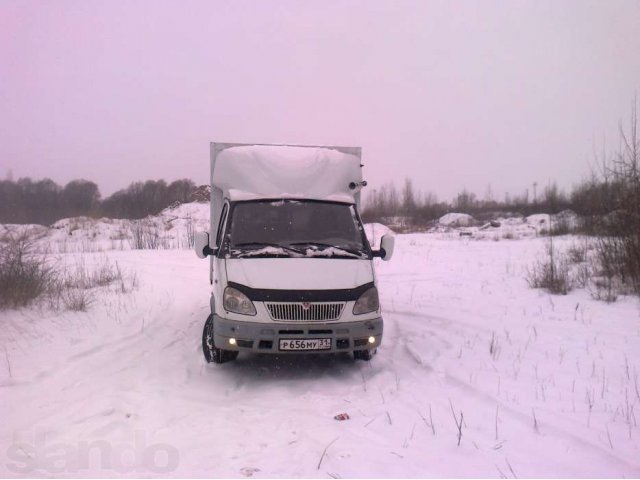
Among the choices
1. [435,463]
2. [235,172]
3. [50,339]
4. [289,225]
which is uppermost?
[235,172]

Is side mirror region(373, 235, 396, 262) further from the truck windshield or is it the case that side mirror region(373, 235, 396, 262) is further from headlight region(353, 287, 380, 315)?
headlight region(353, 287, 380, 315)

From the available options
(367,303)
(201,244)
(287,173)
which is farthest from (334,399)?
(287,173)

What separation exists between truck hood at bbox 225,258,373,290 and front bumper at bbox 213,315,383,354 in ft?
1.46

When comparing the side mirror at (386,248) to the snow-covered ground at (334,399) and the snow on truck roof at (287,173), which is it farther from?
the snow-covered ground at (334,399)

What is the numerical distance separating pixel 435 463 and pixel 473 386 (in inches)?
70.8

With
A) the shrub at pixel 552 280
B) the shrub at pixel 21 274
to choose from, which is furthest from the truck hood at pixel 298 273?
the shrub at pixel 552 280

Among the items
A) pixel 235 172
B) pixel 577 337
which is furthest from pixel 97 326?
pixel 577 337

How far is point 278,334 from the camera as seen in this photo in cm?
531

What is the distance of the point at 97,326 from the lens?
7.70m

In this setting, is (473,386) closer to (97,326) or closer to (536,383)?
(536,383)

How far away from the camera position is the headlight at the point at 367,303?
5582mm

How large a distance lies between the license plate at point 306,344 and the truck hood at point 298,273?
1.97 ft

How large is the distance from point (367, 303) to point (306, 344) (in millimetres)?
917

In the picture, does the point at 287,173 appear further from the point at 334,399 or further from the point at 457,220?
the point at 457,220
